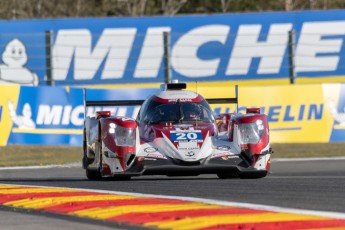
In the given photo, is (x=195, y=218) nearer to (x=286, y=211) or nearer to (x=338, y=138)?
(x=286, y=211)

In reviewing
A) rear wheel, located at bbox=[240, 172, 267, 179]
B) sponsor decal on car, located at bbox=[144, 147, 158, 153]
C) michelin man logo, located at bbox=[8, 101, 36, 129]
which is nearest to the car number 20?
sponsor decal on car, located at bbox=[144, 147, 158, 153]

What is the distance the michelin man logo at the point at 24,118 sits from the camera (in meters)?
23.4

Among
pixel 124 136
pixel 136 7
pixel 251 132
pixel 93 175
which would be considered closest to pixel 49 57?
pixel 93 175

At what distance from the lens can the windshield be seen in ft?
50.1

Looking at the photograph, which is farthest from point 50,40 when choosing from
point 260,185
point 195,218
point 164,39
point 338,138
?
point 195,218

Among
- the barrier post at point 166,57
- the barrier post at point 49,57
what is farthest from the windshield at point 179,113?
the barrier post at point 166,57

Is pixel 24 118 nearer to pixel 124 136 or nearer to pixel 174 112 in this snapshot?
pixel 174 112

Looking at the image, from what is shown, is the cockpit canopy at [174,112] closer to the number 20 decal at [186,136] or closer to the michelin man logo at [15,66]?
the number 20 decal at [186,136]

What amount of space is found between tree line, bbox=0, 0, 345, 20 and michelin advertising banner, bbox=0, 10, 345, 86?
16.3m

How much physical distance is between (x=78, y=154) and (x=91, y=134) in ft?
26.9

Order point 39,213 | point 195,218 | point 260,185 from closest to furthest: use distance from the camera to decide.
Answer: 1. point 195,218
2. point 39,213
3. point 260,185

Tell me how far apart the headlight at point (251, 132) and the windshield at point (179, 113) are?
0.79 m

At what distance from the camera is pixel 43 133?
23703 millimetres

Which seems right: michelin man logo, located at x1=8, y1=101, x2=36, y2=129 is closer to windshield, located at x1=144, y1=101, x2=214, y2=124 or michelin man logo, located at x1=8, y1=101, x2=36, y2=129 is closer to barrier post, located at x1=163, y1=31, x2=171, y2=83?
barrier post, located at x1=163, y1=31, x2=171, y2=83
